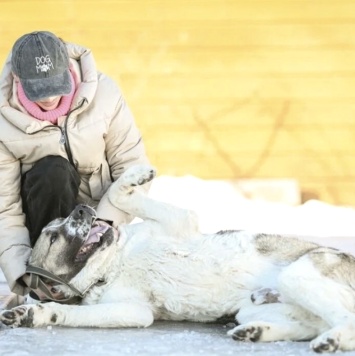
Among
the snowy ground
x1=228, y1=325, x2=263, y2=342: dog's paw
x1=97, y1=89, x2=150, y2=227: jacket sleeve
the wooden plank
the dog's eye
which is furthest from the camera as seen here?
the wooden plank

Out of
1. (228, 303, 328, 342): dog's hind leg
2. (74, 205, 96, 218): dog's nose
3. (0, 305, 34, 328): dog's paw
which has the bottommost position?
(228, 303, 328, 342): dog's hind leg

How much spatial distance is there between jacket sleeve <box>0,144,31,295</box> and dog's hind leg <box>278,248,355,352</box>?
1326 millimetres

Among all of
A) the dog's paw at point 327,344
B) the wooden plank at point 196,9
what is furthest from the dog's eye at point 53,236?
the wooden plank at point 196,9

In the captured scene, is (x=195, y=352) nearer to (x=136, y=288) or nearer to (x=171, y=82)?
(x=136, y=288)

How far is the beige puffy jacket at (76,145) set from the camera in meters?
5.43

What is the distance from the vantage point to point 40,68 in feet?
17.2

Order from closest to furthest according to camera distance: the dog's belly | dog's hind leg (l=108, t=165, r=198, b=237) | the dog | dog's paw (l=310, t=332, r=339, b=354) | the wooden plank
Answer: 1. dog's paw (l=310, t=332, r=339, b=354)
2. the dog
3. the dog's belly
4. dog's hind leg (l=108, t=165, r=198, b=237)
5. the wooden plank

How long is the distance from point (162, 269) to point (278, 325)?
2.26 ft

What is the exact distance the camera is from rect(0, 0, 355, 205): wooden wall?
9516mm

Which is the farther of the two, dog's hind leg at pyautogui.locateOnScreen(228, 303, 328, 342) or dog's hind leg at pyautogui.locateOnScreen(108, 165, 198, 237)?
dog's hind leg at pyautogui.locateOnScreen(108, 165, 198, 237)

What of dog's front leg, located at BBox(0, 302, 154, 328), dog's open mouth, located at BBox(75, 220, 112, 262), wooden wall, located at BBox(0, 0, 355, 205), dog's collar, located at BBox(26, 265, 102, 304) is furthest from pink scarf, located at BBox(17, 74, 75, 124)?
wooden wall, located at BBox(0, 0, 355, 205)

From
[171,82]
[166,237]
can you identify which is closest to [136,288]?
[166,237]

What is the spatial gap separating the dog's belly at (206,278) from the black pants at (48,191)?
1.83 ft

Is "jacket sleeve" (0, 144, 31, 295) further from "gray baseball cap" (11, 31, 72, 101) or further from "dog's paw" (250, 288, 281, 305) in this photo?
"dog's paw" (250, 288, 281, 305)
